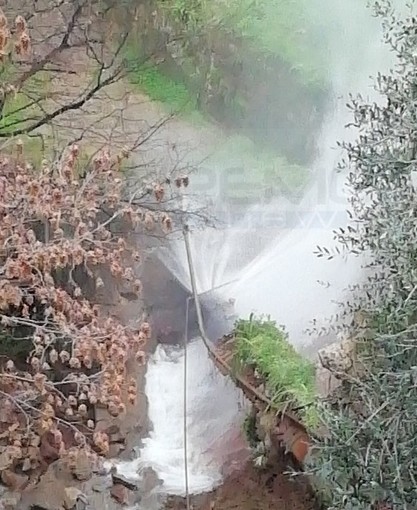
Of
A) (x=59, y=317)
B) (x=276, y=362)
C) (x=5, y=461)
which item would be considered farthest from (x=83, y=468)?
(x=276, y=362)

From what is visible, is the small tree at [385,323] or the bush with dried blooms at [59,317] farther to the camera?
the bush with dried blooms at [59,317]

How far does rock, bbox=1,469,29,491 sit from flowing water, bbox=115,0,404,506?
0.20 metres

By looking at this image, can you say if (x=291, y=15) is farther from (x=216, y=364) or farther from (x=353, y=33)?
(x=216, y=364)

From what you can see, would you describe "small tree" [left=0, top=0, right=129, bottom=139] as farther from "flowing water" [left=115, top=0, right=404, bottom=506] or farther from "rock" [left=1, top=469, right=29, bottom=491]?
"rock" [left=1, top=469, right=29, bottom=491]

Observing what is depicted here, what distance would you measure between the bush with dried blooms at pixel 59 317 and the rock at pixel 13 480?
16 mm

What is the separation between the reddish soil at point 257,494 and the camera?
5.32ft

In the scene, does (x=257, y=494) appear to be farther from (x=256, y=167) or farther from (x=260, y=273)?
(x=256, y=167)

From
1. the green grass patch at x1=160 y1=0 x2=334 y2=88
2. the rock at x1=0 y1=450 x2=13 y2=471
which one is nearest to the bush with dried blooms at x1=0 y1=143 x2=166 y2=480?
the rock at x1=0 y1=450 x2=13 y2=471

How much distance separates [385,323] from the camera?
1.39 metres

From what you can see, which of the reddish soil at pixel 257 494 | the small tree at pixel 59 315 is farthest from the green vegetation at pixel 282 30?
the reddish soil at pixel 257 494

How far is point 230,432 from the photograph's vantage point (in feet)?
5.47

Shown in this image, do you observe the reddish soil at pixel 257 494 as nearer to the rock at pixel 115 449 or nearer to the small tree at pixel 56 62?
the rock at pixel 115 449

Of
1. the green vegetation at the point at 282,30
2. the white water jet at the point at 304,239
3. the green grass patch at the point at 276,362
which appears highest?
the green vegetation at the point at 282,30

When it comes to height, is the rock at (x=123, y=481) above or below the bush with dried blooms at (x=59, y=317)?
below
